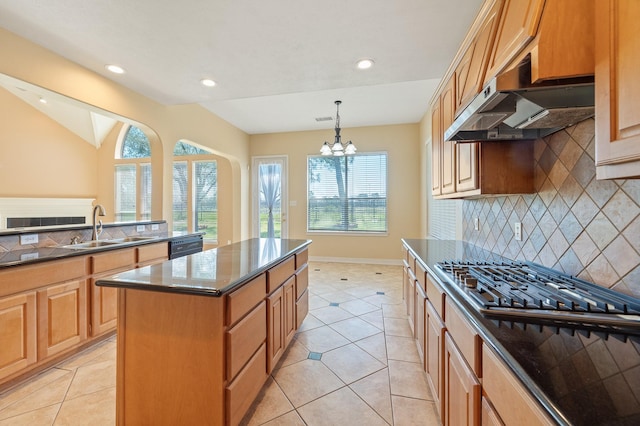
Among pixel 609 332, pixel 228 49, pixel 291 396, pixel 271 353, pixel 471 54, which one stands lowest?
pixel 291 396

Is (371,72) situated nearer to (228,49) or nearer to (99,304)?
(228,49)

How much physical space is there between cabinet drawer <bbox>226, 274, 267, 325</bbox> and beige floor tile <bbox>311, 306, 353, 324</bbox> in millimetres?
1462

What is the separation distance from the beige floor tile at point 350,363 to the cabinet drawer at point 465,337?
1022 mm

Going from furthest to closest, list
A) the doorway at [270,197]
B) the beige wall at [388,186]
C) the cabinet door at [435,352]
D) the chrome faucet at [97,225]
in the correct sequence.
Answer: the doorway at [270,197] < the beige wall at [388,186] < the chrome faucet at [97,225] < the cabinet door at [435,352]

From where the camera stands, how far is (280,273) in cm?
206

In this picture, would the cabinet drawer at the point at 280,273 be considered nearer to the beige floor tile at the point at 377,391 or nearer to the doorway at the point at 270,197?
the beige floor tile at the point at 377,391

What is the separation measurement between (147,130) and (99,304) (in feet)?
7.62

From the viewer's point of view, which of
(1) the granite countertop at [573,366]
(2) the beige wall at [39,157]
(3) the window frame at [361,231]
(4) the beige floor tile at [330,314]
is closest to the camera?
(1) the granite countertop at [573,366]

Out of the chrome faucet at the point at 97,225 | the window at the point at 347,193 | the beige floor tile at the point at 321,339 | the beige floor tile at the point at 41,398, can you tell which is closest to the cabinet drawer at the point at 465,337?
the beige floor tile at the point at 321,339

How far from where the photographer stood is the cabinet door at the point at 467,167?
5.85ft

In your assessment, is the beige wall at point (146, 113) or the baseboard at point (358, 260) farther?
the baseboard at point (358, 260)

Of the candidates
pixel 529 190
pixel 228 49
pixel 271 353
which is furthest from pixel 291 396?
pixel 228 49

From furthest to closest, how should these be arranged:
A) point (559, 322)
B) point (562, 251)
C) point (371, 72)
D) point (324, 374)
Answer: point (371, 72)
point (324, 374)
point (562, 251)
point (559, 322)

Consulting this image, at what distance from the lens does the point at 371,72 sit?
2.82m
